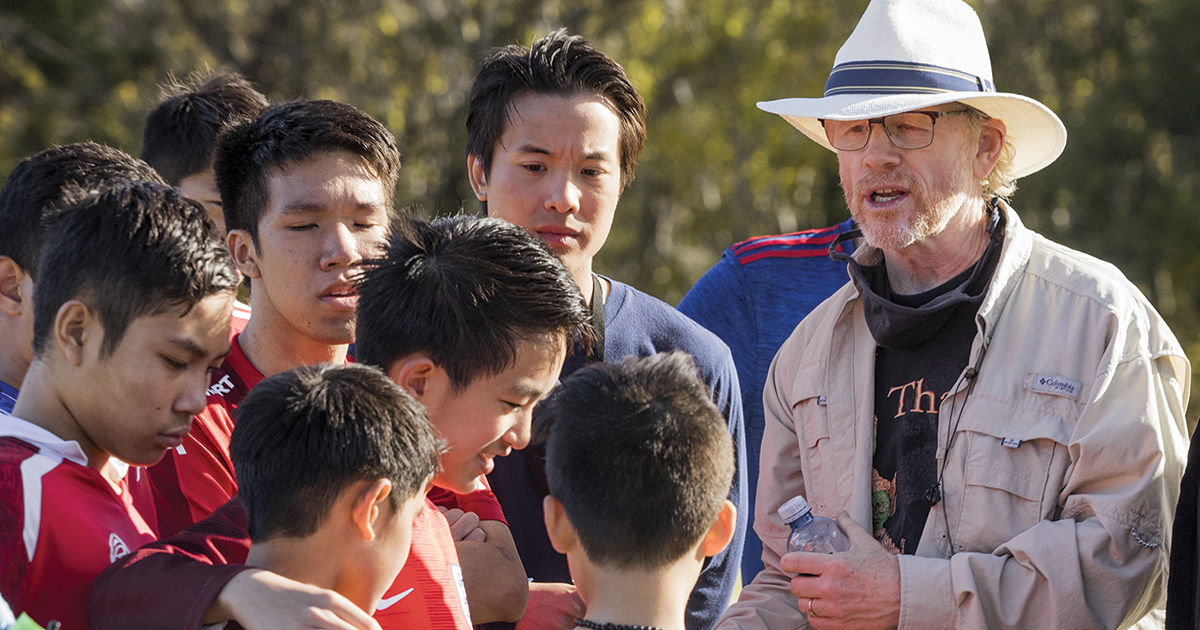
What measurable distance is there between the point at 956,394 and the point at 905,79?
921mm

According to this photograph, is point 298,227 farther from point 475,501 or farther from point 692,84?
point 692,84

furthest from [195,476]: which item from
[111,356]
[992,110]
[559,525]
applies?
[992,110]

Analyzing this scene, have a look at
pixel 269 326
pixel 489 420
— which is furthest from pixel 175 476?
pixel 489 420

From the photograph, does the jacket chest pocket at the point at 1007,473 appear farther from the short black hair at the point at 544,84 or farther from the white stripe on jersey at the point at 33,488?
the white stripe on jersey at the point at 33,488

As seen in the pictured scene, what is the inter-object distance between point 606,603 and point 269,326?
1.35m

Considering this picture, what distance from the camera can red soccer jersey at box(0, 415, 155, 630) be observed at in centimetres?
218

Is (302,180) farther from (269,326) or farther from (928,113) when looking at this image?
(928,113)

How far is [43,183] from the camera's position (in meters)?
3.13

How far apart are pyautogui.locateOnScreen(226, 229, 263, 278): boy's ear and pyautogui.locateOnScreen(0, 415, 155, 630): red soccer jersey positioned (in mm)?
915

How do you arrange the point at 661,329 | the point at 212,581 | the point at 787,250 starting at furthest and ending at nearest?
the point at 787,250, the point at 661,329, the point at 212,581

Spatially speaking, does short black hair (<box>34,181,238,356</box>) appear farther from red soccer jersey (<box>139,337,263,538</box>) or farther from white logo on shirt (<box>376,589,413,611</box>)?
white logo on shirt (<box>376,589,413,611</box>)

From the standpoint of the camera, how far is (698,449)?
2.37 m

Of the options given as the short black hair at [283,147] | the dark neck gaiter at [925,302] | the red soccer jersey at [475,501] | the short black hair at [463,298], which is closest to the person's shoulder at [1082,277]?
the dark neck gaiter at [925,302]

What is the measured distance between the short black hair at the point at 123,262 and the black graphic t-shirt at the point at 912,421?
1.83 m
